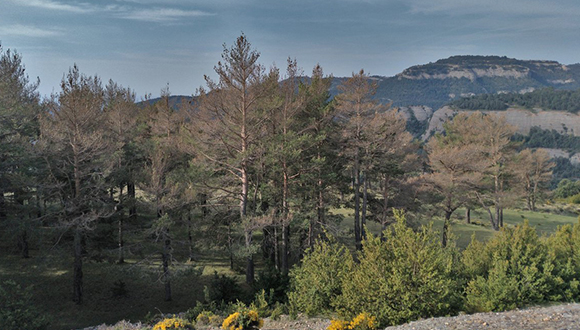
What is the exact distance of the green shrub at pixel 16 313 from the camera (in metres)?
11.6

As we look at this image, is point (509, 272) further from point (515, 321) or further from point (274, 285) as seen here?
point (274, 285)

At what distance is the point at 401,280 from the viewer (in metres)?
9.95

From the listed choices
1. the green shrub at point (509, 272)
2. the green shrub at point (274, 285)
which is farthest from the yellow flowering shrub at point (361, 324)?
the green shrub at point (274, 285)

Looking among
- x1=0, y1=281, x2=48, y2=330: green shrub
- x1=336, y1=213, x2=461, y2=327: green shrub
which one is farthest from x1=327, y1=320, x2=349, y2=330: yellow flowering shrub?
x1=0, y1=281, x2=48, y2=330: green shrub

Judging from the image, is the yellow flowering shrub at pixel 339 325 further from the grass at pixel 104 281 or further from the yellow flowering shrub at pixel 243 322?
the grass at pixel 104 281

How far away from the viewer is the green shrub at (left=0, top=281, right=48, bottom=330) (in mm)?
11562

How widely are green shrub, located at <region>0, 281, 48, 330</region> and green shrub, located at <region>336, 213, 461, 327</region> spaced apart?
1109 cm

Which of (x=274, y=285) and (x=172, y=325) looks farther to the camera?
(x=274, y=285)

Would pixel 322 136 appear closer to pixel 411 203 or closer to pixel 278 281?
pixel 278 281

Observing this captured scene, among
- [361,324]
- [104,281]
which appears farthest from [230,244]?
[361,324]

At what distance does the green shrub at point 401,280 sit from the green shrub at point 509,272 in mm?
1896

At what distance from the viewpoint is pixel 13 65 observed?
2667cm

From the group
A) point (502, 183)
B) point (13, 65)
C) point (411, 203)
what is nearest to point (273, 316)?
point (411, 203)

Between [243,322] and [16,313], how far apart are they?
8.10 metres
